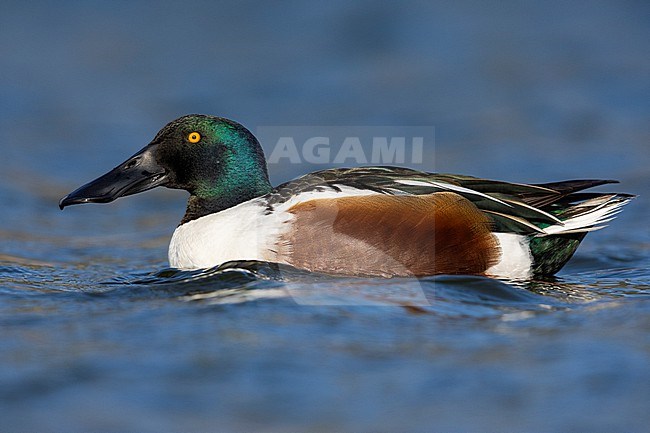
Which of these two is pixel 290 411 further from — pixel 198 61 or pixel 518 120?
pixel 198 61

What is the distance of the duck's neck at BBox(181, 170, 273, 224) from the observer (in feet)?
22.0

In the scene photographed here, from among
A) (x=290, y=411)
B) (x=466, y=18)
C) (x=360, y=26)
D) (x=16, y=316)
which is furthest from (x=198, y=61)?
(x=290, y=411)

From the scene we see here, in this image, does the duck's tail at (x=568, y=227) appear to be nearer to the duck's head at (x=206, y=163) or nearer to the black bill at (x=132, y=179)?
the duck's head at (x=206, y=163)

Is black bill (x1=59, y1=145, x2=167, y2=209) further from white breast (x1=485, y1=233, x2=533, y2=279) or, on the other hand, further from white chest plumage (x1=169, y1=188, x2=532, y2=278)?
white breast (x1=485, y1=233, x2=533, y2=279)

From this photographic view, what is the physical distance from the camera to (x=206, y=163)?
671cm

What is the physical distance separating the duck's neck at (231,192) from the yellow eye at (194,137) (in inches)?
11.6

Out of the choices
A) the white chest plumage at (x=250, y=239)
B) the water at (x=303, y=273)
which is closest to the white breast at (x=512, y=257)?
the white chest plumage at (x=250, y=239)

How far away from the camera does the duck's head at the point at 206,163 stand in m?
6.70

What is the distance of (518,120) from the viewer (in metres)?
11.3

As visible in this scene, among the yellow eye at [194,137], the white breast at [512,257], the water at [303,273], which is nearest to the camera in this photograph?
the water at [303,273]

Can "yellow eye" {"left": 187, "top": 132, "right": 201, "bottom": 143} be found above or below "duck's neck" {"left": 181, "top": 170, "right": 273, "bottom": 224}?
above

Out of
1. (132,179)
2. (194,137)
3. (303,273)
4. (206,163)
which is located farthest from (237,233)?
(132,179)

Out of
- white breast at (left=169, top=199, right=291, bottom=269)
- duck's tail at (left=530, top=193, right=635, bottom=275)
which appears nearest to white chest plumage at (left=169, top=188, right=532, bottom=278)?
white breast at (left=169, top=199, right=291, bottom=269)

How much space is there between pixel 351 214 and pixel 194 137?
3.98 feet
